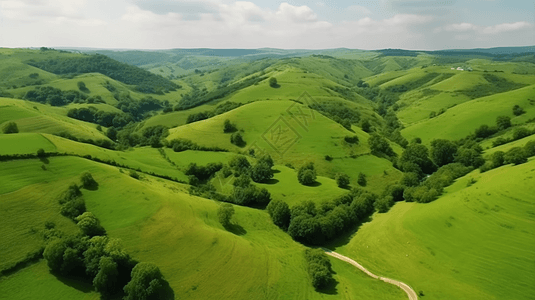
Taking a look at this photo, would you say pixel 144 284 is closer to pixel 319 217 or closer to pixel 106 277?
pixel 106 277

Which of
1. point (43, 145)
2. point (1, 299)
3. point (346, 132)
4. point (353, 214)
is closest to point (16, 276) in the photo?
point (1, 299)

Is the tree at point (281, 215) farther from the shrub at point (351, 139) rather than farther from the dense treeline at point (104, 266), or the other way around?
the shrub at point (351, 139)

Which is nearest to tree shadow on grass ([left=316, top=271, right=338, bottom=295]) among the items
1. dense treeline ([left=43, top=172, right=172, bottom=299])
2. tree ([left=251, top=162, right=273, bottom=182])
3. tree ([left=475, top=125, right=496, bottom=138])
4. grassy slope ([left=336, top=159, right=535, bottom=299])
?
grassy slope ([left=336, top=159, right=535, bottom=299])

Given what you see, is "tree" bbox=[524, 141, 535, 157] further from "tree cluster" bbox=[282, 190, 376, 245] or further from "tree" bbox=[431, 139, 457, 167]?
"tree cluster" bbox=[282, 190, 376, 245]

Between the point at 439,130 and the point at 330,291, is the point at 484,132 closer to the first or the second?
the point at 439,130

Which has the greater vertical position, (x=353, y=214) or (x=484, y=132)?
(x=484, y=132)

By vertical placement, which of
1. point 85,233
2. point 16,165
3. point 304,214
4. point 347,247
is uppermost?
point 16,165

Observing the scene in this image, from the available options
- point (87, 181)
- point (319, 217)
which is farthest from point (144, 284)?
point (319, 217)
